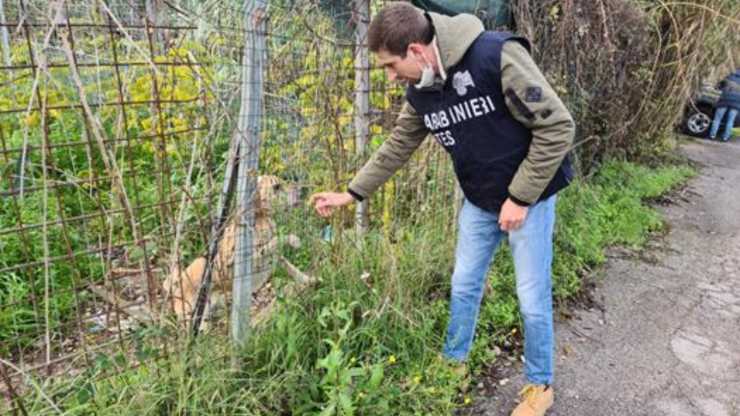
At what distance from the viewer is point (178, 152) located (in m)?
2.05

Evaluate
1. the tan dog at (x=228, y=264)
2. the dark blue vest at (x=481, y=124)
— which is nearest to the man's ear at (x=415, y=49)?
the dark blue vest at (x=481, y=124)

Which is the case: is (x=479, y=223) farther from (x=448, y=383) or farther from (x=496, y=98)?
(x=448, y=383)

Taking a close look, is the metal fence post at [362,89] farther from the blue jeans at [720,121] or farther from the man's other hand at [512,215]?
the blue jeans at [720,121]

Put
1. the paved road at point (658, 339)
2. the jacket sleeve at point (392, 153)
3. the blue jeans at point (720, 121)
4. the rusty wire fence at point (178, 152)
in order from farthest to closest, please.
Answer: the blue jeans at point (720, 121)
the paved road at point (658, 339)
the jacket sleeve at point (392, 153)
the rusty wire fence at point (178, 152)

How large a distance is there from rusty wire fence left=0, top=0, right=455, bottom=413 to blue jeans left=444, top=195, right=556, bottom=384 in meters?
0.71

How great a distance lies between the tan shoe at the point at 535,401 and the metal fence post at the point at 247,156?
130 cm

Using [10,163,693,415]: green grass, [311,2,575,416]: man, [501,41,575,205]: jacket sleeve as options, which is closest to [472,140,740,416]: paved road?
[10,163,693,415]: green grass

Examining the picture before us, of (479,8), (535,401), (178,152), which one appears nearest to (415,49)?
(178,152)

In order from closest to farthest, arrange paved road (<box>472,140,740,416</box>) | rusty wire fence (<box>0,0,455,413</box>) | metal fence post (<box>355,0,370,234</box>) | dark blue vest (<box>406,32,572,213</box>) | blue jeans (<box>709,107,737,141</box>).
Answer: rusty wire fence (<box>0,0,455,413</box>), dark blue vest (<box>406,32,572,213</box>), paved road (<box>472,140,740,416</box>), metal fence post (<box>355,0,370,234</box>), blue jeans (<box>709,107,737,141</box>)

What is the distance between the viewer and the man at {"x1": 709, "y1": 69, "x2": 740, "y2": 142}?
9562 millimetres

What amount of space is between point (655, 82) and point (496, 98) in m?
5.43

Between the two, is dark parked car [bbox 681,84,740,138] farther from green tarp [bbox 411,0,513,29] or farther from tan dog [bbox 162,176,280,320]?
tan dog [bbox 162,176,280,320]

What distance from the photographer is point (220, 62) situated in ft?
7.45

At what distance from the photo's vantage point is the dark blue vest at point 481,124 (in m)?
1.97
